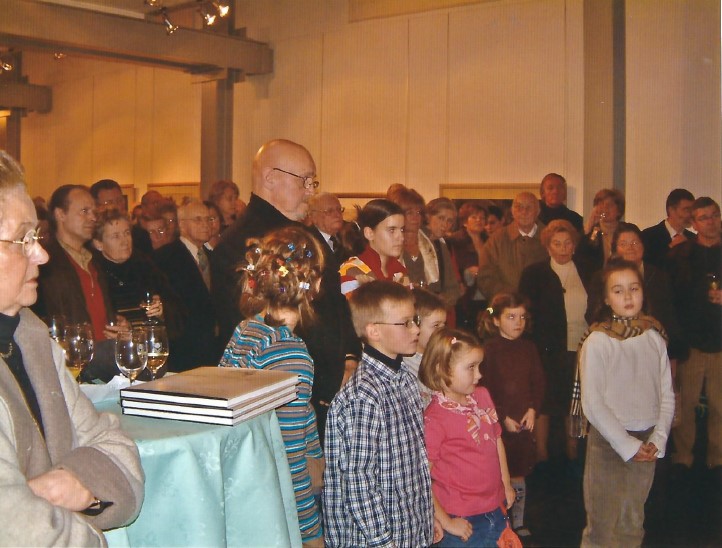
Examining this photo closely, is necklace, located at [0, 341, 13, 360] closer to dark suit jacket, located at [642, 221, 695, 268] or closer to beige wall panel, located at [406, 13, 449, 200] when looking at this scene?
dark suit jacket, located at [642, 221, 695, 268]

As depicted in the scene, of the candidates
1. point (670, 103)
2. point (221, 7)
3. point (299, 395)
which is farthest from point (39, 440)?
point (670, 103)

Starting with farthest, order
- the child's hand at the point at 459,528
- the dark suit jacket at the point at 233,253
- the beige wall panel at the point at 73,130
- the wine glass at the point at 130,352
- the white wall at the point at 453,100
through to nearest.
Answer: the beige wall panel at the point at 73,130
the white wall at the point at 453,100
the dark suit jacket at the point at 233,253
the child's hand at the point at 459,528
the wine glass at the point at 130,352

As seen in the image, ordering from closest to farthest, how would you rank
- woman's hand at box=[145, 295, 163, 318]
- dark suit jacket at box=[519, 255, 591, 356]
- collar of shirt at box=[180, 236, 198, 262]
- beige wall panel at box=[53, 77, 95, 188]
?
woman's hand at box=[145, 295, 163, 318] → collar of shirt at box=[180, 236, 198, 262] → dark suit jacket at box=[519, 255, 591, 356] → beige wall panel at box=[53, 77, 95, 188]

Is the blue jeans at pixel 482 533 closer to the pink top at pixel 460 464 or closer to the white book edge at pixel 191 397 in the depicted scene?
the pink top at pixel 460 464

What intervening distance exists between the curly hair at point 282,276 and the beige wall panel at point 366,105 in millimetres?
5995

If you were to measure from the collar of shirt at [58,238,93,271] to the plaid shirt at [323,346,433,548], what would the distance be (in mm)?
1816

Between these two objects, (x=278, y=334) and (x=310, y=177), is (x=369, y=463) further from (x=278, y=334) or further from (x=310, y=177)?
(x=310, y=177)

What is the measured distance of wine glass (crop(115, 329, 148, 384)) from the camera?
79.1 inches

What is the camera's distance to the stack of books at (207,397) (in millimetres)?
1737

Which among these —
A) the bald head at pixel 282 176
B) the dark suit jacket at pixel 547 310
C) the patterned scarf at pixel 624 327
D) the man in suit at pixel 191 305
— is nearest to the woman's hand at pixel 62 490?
the bald head at pixel 282 176

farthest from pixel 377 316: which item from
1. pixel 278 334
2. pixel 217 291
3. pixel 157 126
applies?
pixel 157 126

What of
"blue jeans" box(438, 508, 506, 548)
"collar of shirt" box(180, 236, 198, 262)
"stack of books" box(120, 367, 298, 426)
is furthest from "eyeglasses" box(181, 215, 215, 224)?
"stack of books" box(120, 367, 298, 426)

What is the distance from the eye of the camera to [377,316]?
8.69ft

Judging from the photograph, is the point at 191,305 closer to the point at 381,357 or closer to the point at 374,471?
the point at 381,357
